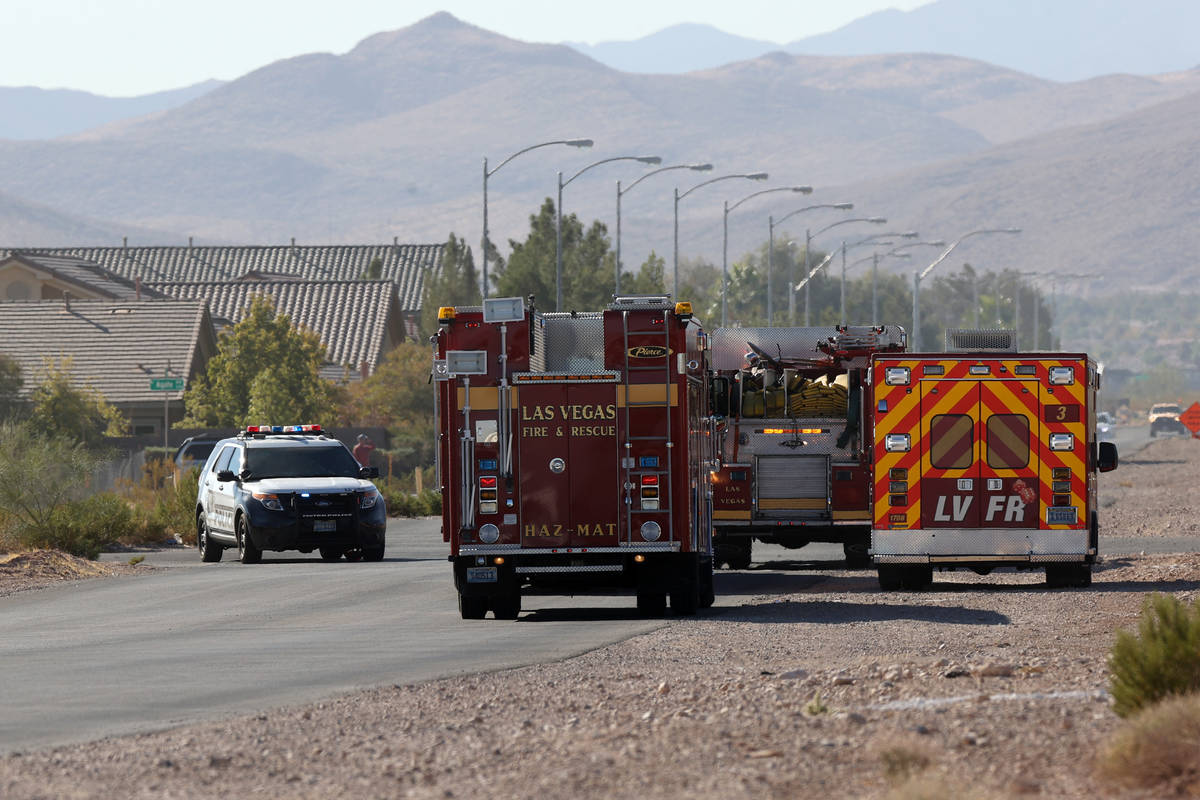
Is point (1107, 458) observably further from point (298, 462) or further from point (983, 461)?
point (298, 462)

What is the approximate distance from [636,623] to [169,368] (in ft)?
158

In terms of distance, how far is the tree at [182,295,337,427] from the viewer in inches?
2480

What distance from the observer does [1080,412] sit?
79.4 ft

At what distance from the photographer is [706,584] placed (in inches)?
887

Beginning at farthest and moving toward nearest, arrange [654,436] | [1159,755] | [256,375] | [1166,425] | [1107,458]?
[1166,425]
[256,375]
[1107,458]
[654,436]
[1159,755]

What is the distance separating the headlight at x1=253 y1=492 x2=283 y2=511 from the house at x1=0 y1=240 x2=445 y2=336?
252 ft

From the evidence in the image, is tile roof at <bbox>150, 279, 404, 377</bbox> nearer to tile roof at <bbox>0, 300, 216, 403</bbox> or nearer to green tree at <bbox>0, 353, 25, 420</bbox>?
tile roof at <bbox>0, 300, 216, 403</bbox>

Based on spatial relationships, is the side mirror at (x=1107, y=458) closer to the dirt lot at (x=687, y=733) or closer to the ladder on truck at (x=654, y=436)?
the ladder on truck at (x=654, y=436)

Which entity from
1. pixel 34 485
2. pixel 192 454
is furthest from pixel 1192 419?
pixel 34 485

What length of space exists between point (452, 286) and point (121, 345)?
43.5 feet

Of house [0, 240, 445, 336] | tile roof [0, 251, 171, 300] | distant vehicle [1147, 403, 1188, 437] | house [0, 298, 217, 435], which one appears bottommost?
distant vehicle [1147, 403, 1188, 437]

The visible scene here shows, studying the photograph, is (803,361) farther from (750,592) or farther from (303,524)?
(303,524)

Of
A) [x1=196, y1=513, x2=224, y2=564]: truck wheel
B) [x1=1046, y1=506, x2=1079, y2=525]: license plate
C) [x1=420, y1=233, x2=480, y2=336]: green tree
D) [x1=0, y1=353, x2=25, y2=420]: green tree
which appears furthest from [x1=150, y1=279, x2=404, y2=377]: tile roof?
[x1=1046, y1=506, x2=1079, y2=525]: license plate

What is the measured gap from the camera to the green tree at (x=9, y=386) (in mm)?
60344
